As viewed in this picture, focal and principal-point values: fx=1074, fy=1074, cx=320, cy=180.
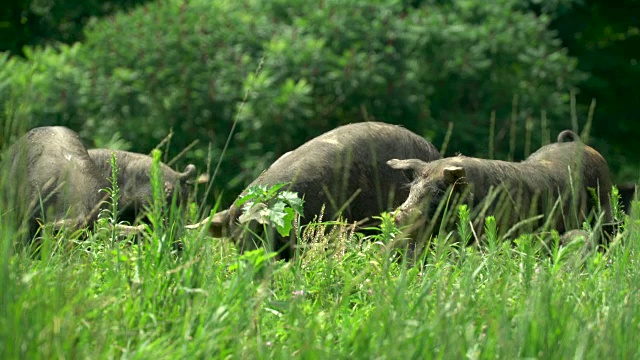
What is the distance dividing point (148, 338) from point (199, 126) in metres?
6.44

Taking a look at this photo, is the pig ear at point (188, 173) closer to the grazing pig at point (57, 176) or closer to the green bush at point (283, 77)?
the grazing pig at point (57, 176)

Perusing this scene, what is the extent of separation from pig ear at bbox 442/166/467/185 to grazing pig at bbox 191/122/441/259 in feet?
1.50

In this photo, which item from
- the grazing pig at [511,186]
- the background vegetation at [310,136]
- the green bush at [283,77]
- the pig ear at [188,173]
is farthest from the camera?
the green bush at [283,77]

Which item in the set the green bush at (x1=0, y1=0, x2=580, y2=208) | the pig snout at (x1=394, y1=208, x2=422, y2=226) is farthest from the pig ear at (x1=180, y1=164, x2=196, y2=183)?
the pig snout at (x1=394, y1=208, x2=422, y2=226)

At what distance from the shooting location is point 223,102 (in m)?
→ 10.1

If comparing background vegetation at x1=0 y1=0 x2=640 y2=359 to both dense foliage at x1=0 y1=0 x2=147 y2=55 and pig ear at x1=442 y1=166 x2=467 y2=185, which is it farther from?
pig ear at x1=442 y1=166 x2=467 y2=185

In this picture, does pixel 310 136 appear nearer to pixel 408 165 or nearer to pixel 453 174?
pixel 408 165

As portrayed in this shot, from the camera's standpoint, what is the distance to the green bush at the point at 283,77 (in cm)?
995

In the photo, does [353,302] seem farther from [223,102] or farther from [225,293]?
[223,102]

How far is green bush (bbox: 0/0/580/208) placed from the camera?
392 inches

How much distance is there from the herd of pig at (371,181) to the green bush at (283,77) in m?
1.86

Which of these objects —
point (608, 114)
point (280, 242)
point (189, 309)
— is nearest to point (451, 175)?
point (280, 242)

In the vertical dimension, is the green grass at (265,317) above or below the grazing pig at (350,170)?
above

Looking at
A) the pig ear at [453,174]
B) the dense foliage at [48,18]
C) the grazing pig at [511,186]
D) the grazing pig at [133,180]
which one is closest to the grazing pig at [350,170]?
the grazing pig at [511,186]
